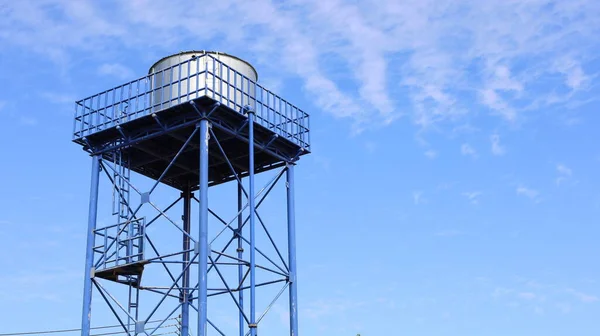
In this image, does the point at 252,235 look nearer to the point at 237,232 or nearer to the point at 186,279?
the point at 237,232

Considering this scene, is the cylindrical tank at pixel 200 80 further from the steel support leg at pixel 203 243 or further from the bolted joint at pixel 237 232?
the bolted joint at pixel 237 232

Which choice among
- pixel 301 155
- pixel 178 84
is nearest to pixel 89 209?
pixel 178 84

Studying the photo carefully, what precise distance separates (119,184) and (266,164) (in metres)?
5.61

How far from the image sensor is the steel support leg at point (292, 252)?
105 feet

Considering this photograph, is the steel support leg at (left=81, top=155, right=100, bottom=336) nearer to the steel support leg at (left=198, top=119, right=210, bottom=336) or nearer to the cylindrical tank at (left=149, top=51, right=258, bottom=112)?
the cylindrical tank at (left=149, top=51, right=258, bottom=112)

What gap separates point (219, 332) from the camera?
30.8 m

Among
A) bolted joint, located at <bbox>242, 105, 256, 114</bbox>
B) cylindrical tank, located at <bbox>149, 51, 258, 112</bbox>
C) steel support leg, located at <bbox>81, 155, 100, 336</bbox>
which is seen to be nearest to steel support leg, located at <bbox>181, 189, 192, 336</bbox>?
steel support leg, located at <bbox>81, 155, 100, 336</bbox>

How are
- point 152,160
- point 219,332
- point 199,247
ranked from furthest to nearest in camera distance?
point 152,160
point 219,332
point 199,247

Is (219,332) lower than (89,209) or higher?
A: lower

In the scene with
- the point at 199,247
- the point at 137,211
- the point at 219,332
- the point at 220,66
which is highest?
the point at 220,66

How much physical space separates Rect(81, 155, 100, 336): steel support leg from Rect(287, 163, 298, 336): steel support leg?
6.94 m

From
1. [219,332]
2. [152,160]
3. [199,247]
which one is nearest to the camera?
[199,247]

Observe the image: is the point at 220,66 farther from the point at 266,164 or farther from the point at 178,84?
the point at 266,164

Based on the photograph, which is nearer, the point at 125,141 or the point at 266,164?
the point at 125,141
